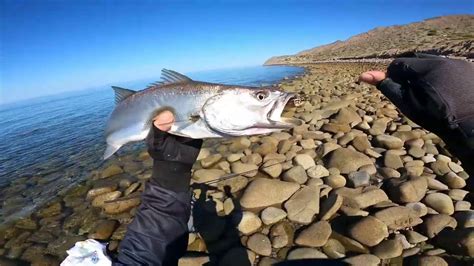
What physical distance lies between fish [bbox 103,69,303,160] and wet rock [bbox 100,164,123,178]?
5697 mm

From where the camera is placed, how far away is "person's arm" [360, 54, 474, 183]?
1735 mm

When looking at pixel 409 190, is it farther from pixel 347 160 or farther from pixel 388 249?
pixel 347 160

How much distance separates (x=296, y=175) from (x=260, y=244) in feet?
6.82

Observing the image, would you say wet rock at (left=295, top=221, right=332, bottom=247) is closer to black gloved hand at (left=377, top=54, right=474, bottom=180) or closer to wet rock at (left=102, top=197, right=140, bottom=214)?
black gloved hand at (left=377, top=54, right=474, bottom=180)

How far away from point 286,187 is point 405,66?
3.86 m

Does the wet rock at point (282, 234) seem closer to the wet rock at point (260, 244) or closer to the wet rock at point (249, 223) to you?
the wet rock at point (260, 244)

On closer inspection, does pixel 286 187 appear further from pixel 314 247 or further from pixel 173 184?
pixel 173 184

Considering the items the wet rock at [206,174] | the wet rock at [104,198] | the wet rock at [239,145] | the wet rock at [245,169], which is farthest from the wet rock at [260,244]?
the wet rock at [239,145]

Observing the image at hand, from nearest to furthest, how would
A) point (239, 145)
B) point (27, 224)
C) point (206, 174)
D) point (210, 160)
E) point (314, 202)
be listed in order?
point (314, 202), point (27, 224), point (206, 174), point (210, 160), point (239, 145)

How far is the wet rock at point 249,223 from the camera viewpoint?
4.75 metres

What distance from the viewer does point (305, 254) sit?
407cm

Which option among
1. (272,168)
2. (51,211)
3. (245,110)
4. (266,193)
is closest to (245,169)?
(272,168)

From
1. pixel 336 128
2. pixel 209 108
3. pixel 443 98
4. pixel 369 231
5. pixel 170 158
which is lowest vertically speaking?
pixel 369 231

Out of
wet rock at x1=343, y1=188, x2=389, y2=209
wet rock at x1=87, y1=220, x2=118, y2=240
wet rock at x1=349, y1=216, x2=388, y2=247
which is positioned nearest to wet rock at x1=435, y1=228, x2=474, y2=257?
wet rock at x1=349, y1=216, x2=388, y2=247
